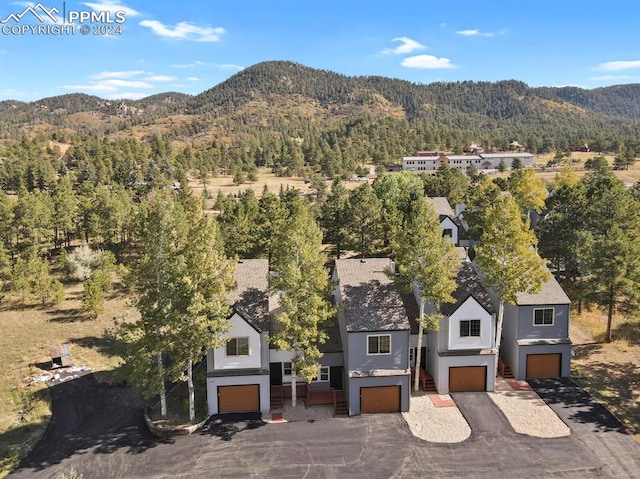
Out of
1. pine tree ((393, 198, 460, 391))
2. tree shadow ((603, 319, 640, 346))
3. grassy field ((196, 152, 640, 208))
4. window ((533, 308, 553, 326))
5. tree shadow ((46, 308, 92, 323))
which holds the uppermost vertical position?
grassy field ((196, 152, 640, 208))

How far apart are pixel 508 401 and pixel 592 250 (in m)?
14.4

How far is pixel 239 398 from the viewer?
92.8 feet

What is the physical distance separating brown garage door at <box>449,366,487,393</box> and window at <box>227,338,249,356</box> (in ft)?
40.6

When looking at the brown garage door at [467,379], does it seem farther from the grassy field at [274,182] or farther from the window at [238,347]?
the grassy field at [274,182]

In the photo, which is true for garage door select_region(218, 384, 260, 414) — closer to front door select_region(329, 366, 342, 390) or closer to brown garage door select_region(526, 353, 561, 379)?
front door select_region(329, 366, 342, 390)

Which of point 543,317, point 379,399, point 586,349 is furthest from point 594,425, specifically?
point 379,399

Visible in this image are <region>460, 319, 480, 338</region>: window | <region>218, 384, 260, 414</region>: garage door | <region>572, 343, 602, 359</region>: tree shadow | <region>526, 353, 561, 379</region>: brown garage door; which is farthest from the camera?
<region>572, 343, 602, 359</region>: tree shadow

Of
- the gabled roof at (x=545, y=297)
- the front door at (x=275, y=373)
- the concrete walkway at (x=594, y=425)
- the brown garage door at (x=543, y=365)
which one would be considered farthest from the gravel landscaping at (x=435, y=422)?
the gabled roof at (x=545, y=297)

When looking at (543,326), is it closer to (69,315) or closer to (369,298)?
(369,298)

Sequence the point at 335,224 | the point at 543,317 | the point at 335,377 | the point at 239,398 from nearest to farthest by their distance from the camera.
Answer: the point at 239,398, the point at 335,377, the point at 543,317, the point at 335,224

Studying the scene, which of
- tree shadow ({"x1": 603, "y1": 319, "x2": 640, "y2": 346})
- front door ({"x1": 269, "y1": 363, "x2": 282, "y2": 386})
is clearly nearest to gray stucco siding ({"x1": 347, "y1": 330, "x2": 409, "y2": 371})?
front door ({"x1": 269, "y1": 363, "x2": 282, "y2": 386})

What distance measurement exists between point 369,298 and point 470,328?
6.34 meters

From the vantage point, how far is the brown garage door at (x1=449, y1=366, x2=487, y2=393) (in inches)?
1190

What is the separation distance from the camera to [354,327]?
2795cm
